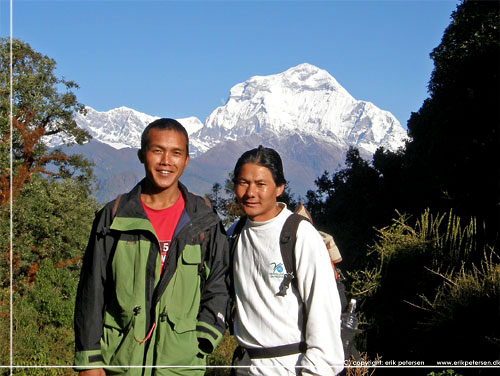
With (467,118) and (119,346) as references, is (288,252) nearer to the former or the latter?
(119,346)

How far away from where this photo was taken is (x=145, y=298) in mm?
2805

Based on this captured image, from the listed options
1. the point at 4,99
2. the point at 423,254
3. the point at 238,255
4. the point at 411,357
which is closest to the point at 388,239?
the point at 423,254

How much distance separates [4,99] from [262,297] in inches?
766

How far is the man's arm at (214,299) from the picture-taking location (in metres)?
2.88

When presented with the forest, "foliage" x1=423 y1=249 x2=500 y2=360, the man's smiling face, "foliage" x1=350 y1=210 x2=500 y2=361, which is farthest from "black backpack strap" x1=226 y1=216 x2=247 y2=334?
"foliage" x1=350 y1=210 x2=500 y2=361

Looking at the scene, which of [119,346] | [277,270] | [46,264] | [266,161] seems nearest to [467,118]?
[46,264]

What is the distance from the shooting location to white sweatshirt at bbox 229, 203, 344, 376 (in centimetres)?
263

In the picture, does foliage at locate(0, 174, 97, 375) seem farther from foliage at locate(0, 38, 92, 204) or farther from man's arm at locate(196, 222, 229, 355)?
man's arm at locate(196, 222, 229, 355)

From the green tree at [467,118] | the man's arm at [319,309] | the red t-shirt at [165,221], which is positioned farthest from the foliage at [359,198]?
the man's arm at [319,309]

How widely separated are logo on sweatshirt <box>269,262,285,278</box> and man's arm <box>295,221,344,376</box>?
9cm

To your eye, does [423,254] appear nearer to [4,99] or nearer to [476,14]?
[476,14]

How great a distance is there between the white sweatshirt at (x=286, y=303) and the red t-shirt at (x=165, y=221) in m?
0.37

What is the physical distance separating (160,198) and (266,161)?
0.61 m

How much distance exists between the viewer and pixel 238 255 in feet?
9.70
